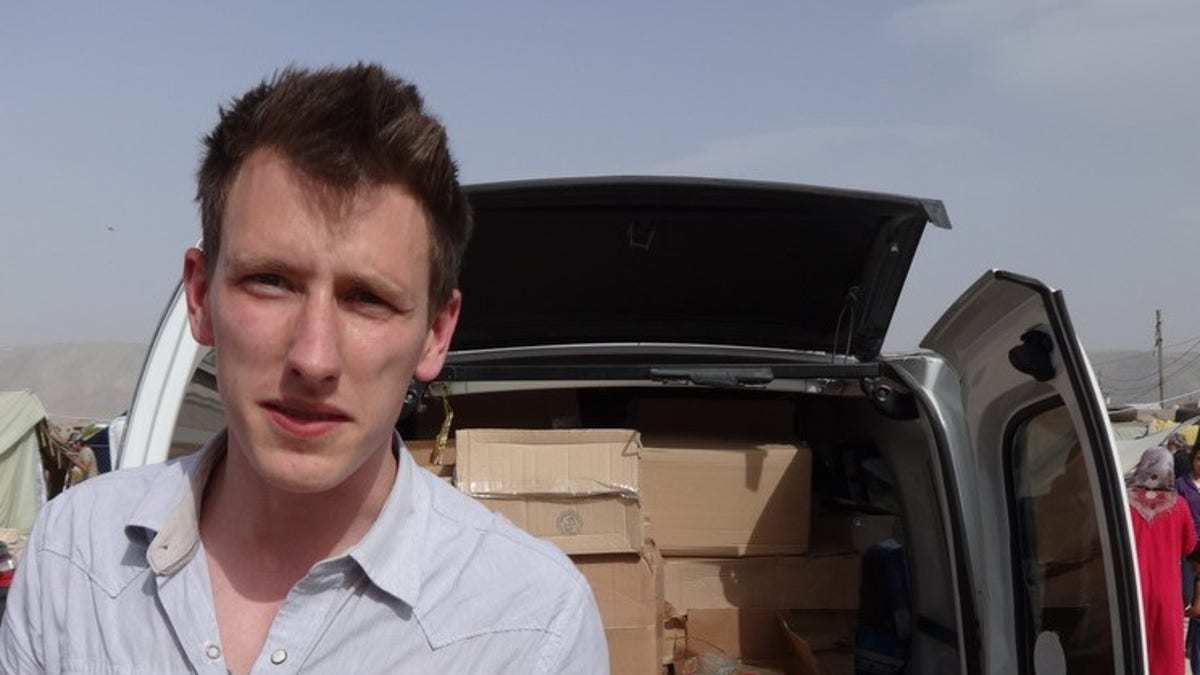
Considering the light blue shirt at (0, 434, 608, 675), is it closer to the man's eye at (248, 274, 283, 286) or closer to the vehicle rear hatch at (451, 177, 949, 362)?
the man's eye at (248, 274, 283, 286)

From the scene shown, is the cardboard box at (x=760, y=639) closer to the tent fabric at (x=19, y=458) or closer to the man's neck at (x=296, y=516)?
the man's neck at (x=296, y=516)

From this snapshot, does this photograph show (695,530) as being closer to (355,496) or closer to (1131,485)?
(355,496)

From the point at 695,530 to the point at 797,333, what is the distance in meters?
0.76

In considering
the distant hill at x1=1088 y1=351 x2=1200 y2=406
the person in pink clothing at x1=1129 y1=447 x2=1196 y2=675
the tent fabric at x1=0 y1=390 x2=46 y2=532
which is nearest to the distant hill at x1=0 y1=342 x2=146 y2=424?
the tent fabric at x1=0 y1=390 x2=46 y2=532

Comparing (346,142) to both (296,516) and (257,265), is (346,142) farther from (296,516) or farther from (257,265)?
(296,516)

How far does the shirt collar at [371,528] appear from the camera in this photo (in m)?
1.58

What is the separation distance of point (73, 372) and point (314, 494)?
4231 inches

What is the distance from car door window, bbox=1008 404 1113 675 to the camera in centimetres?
276

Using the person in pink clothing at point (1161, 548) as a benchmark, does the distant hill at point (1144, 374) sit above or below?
above

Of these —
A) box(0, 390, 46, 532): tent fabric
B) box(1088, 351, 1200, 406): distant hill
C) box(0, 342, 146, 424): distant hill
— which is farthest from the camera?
box(1088, 351, 1200, 406): distant hill

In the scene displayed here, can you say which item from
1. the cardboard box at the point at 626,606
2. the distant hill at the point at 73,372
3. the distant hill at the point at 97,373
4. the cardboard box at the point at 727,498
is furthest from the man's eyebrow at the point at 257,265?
the distant hill at the point at 97,373

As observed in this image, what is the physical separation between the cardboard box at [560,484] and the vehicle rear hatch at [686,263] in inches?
17.8

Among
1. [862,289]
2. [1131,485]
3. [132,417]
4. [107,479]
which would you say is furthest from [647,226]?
[1131,485]

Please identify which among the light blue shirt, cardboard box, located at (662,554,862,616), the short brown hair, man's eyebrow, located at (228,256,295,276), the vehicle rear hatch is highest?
the vehicle rear hatch
